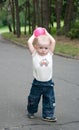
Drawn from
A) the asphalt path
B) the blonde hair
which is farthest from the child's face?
the asphalt path

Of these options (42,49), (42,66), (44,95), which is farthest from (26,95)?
(42,49)

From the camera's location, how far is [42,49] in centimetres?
686

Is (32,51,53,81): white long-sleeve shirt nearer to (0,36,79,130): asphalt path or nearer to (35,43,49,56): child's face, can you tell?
(35,43,49,56): child's face

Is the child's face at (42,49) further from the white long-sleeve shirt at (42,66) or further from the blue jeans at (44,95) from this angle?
the blue jeans at (44,95)

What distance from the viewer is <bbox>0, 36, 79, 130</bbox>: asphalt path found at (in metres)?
6.97

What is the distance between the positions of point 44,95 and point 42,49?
80cm

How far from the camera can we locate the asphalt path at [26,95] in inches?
275

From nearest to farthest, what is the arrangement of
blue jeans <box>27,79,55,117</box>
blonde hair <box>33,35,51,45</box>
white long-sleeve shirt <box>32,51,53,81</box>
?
blonde hair <box>33,35,51,45</box> < white long-sleeve shirt <box>32,51,53,81</box> < blue jeans <box>27,79,55,117</box>

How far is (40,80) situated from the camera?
6.98m

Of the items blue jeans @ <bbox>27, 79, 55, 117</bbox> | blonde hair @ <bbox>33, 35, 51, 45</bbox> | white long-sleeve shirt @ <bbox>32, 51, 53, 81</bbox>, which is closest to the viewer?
blonde hair @ <bbox>33, 35, 51, 45</bbox>

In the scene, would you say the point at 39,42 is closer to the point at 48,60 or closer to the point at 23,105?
the point at 48,60

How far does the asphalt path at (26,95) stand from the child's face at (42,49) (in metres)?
1.14

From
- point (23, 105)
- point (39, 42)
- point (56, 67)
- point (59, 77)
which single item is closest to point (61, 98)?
point (23, 105)

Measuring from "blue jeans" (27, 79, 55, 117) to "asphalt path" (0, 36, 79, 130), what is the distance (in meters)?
0.20
